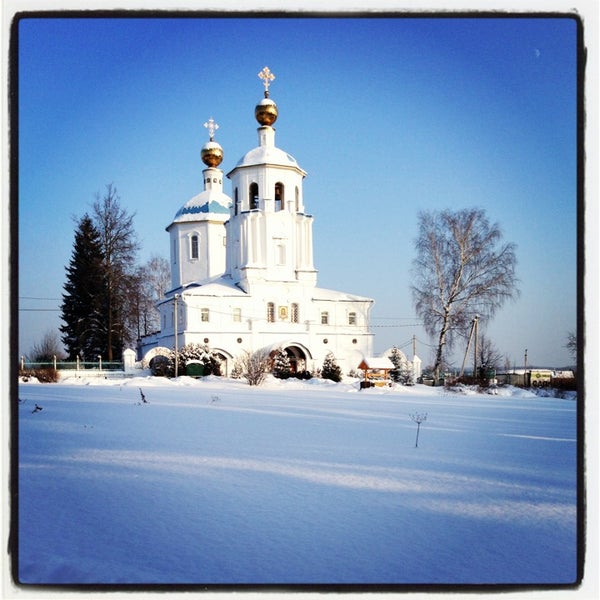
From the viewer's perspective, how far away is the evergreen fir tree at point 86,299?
1049 centimetres

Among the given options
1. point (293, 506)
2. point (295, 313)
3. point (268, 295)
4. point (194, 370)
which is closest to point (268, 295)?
point (268, 295)

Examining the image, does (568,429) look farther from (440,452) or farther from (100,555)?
(100,555)

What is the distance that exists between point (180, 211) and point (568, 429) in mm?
29882

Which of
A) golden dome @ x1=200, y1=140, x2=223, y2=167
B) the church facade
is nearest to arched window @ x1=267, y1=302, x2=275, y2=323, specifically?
the church facade

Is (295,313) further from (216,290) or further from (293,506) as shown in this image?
(293,506)

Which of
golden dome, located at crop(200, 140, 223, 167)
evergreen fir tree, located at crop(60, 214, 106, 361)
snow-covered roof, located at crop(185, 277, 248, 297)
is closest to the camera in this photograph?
evergreen fir tree, located at crop(60, 214, 106, 361)

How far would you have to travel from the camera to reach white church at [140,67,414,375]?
26.4 meters

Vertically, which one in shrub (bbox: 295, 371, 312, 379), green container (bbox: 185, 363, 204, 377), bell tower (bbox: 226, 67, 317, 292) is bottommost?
shrub (bbox: 295, 371, 312, 379)

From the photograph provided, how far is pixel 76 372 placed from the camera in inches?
813

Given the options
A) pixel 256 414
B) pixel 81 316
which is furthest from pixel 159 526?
pixel 81 316

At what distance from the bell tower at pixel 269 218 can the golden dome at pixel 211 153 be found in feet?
26.5

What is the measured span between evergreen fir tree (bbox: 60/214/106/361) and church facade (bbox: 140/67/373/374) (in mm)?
6455

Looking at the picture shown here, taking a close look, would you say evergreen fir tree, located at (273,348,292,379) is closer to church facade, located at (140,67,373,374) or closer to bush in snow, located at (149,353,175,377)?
church facade, located at (140,67,373,374)

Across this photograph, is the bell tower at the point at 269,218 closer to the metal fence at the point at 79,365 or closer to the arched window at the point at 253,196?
the arched window at the point at 253,196
